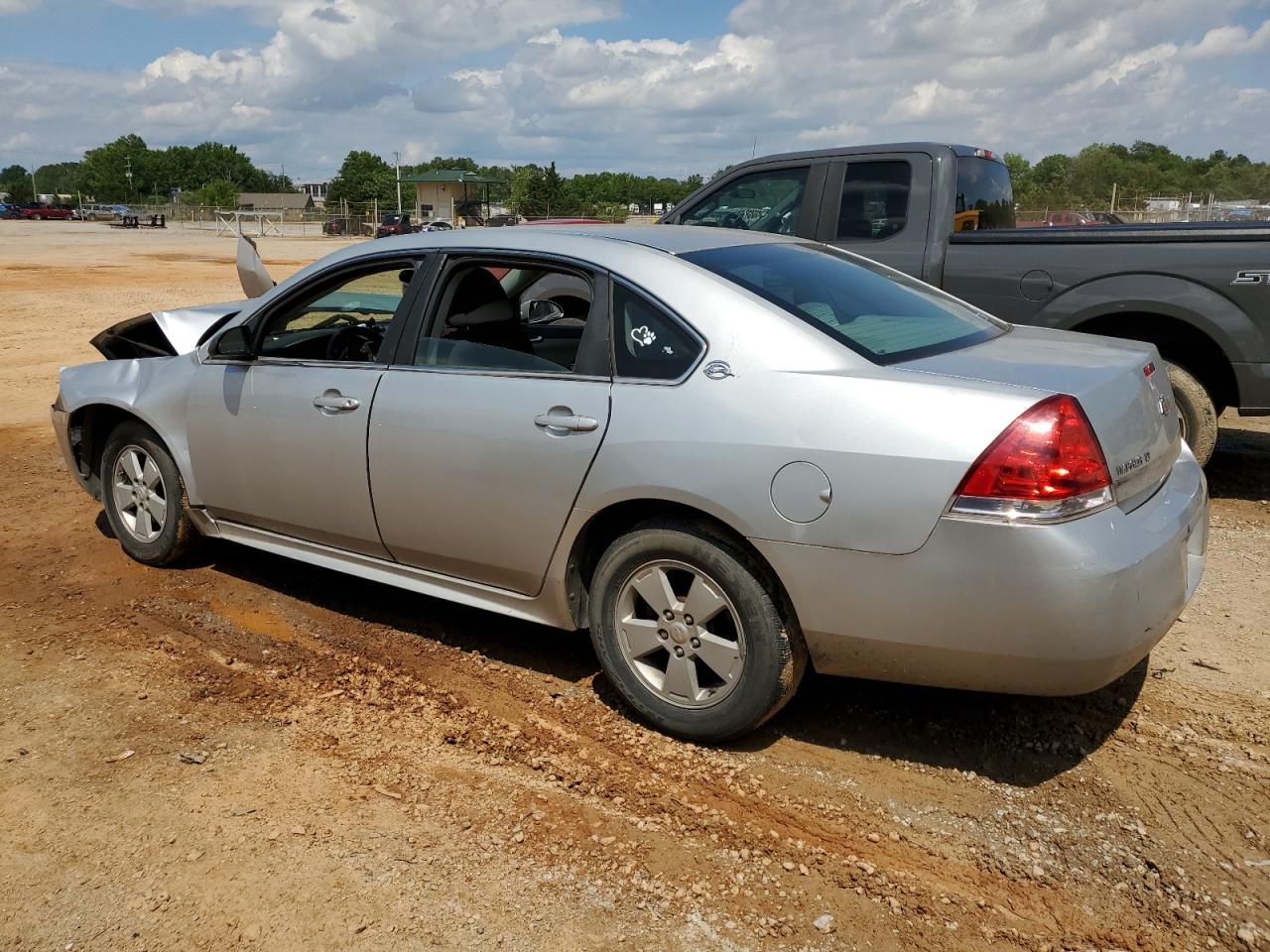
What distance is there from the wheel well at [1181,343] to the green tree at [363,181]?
80016 mm

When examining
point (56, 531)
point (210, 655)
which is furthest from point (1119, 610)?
point (56, 531)

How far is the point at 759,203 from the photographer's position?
7523mm

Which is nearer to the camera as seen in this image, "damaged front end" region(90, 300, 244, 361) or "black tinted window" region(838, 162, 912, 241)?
"damaged front end" region(90, 300, 244, 361)

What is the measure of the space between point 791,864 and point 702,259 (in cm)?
200

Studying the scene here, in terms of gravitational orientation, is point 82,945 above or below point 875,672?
below

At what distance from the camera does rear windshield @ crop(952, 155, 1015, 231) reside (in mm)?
7184

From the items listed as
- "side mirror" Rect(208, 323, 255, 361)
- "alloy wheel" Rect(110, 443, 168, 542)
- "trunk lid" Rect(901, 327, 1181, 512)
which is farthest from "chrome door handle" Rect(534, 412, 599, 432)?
"alloy wheel" Rect(110, 443, 168, 542)

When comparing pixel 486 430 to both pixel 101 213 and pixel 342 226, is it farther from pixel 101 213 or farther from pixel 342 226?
pixel 101 213

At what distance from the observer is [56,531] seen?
6.10 meters

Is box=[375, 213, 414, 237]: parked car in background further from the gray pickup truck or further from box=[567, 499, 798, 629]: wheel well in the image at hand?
box=[567, 499, 798, 629]: wheel well

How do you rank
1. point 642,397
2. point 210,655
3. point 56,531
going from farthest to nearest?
point 56,531
point 210,655
point 642,397

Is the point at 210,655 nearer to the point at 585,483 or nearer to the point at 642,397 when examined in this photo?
the point at 585,483

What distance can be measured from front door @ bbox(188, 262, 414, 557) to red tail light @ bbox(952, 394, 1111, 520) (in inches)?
92.8

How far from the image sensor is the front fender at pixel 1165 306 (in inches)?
234
